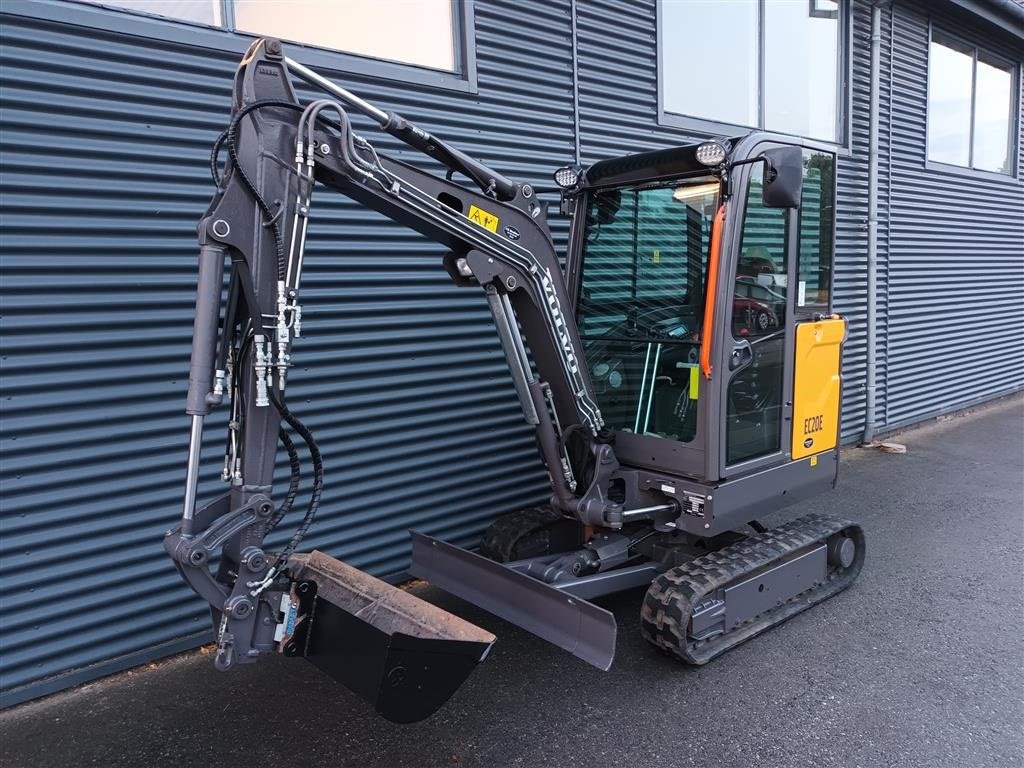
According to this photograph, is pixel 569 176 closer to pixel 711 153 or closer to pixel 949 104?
pixel 711 153

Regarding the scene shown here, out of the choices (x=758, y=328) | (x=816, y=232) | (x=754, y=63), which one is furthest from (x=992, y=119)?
(x=758, y=328)

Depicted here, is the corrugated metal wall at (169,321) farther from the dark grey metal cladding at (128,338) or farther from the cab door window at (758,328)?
the cab door window at (758,328)

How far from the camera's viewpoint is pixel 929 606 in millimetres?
4438

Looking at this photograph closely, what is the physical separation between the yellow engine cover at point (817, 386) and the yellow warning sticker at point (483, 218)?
1933 mm

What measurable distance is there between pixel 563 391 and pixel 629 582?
1.14 meters

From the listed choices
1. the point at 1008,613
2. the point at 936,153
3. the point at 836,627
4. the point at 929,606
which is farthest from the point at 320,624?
the point at 936,153

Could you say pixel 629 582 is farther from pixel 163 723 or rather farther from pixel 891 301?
pixel 891 301

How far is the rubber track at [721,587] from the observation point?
3.66 metres

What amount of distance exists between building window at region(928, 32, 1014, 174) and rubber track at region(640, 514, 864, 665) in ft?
23.8

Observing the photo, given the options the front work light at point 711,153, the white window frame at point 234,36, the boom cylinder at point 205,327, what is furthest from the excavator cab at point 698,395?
the boom cylinder at point 205,327

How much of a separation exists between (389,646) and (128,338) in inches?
91.7

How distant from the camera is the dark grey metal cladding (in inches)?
141

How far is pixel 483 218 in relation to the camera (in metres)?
3.51

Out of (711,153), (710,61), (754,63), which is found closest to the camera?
(711,153)
